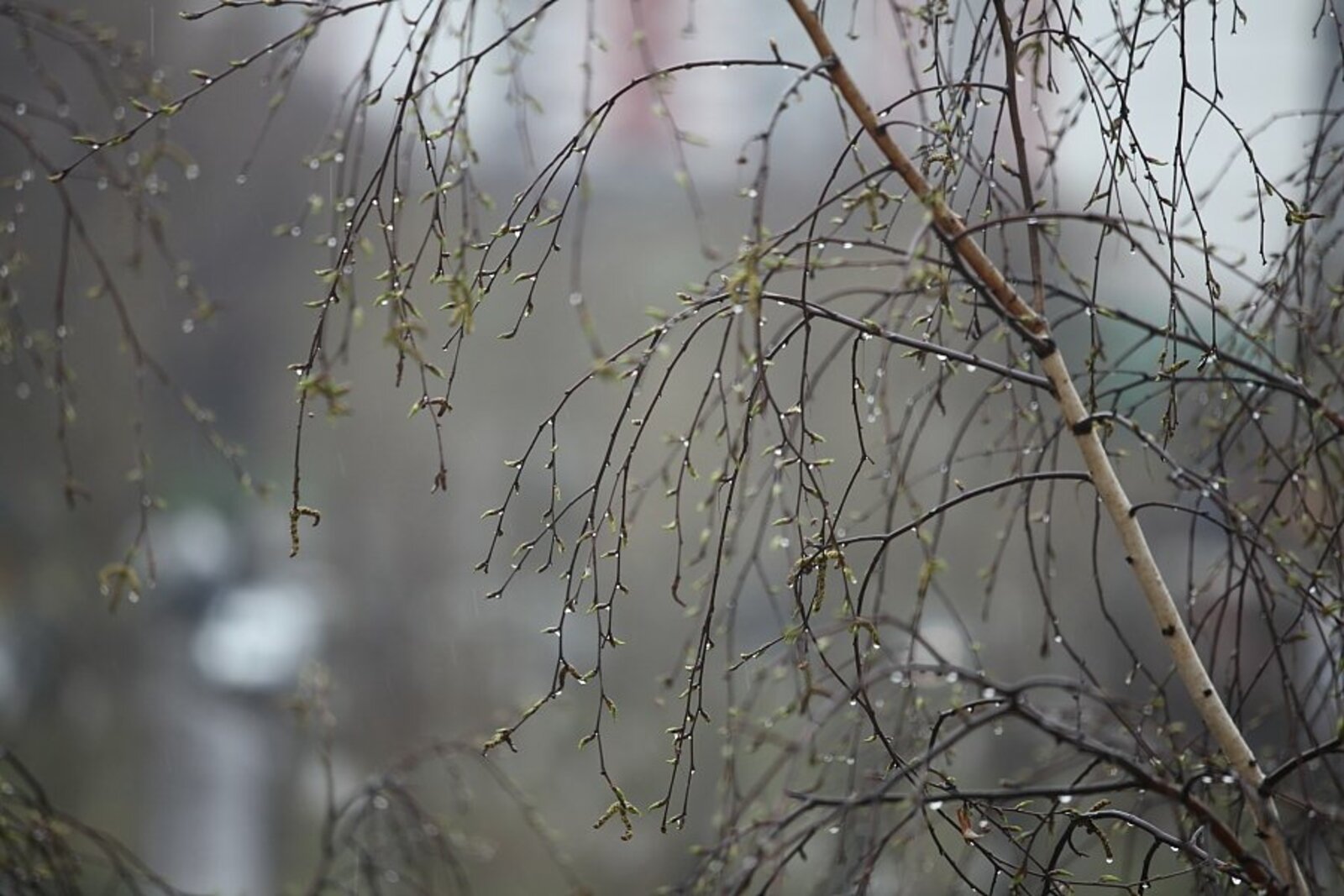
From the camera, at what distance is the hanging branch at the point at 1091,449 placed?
985 millimetres

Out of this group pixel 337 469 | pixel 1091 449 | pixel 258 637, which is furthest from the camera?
pixel 337 469

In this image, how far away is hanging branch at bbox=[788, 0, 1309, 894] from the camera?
0.99m

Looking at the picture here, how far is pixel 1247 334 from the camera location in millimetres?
1112

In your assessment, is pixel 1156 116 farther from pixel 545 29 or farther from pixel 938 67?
pixel 938 67

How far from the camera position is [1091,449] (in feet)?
3.45

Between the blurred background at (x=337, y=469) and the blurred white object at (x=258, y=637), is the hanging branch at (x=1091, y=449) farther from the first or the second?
the blurred white object at (x=258, y=637)

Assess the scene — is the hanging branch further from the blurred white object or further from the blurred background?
the blurred white object

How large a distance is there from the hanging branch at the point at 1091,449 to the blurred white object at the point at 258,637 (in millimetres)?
5861

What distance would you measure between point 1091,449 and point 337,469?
607 centimetres

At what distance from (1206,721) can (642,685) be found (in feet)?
15.4

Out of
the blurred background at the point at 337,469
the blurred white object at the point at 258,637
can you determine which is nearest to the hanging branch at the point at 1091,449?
the blurred background at the point at 337,469

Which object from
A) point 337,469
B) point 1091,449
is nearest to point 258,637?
point 337,469

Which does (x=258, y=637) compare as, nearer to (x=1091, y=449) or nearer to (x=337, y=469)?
(x=337, y=469)

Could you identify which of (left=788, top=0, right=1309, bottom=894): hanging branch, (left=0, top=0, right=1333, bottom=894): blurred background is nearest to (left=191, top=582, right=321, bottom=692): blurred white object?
(left=0, top=0, right=1333, bottom=894): blurred background
